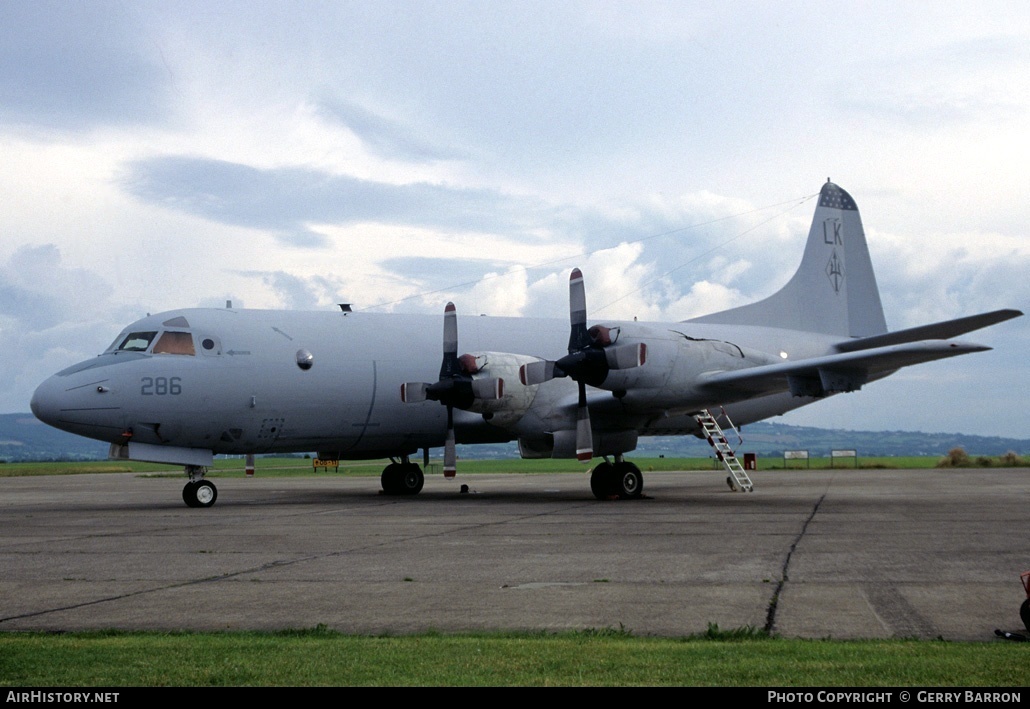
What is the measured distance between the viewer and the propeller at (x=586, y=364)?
22.6m

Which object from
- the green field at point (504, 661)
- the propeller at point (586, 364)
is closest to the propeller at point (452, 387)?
the propeller at point (586, 364)

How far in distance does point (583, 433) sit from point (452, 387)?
131 inches

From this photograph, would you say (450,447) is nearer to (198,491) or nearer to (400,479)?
(400,479)

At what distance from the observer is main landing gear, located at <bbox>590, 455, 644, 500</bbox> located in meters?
24.8

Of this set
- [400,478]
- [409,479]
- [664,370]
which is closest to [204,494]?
[400,478]

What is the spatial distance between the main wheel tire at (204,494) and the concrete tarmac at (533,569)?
3.00ft

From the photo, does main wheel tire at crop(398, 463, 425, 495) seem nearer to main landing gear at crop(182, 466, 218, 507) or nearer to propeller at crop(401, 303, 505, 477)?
propeller at crop(401, 303, 505, 477)

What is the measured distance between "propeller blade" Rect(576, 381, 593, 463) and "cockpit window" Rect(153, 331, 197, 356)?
8781 mm

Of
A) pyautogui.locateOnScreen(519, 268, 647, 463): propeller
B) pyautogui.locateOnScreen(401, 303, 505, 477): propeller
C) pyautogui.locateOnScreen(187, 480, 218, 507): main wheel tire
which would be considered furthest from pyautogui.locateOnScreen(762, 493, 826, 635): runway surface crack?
pyautogui.locateOnScreen(187, 480, 218, 507): main wheel tire

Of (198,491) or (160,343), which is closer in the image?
(160,343)

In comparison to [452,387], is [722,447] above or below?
below

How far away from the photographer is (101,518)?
2083 centimetres

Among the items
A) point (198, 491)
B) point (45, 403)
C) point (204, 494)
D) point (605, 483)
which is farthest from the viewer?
point (605, 483)

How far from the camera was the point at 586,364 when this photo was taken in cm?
2295
